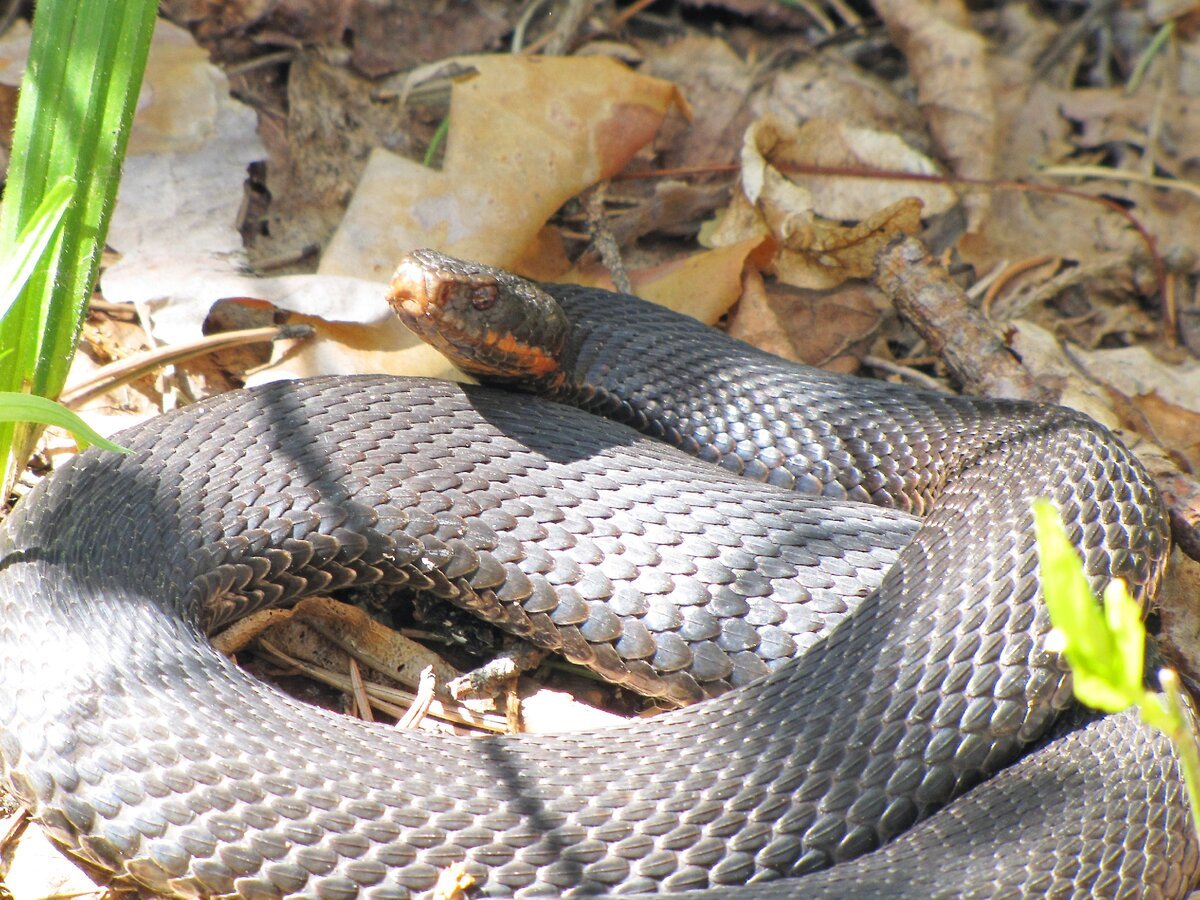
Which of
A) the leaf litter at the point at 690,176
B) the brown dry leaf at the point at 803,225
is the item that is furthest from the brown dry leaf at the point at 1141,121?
the brown dry leaf at the point at 803,225

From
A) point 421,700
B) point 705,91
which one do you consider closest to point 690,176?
point 705,91

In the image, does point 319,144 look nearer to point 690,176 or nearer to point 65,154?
point 690,176

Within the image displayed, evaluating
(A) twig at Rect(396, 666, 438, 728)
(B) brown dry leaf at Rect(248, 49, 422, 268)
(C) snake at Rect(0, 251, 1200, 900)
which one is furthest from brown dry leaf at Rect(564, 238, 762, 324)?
(A) twig at Rect(396, 666, 438, 728)

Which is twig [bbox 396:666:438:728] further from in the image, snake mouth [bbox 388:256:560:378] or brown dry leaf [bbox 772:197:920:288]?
brown dry leaf [bbox 772:197:920:288]

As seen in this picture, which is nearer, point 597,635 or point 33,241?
point 33,241

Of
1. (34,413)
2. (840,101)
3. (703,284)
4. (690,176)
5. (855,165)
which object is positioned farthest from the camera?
(840,101)

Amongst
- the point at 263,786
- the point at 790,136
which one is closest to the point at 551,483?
the point at 263,786

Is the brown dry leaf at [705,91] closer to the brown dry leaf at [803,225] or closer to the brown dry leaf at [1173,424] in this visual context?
the brown dry leaf at [803,225]
